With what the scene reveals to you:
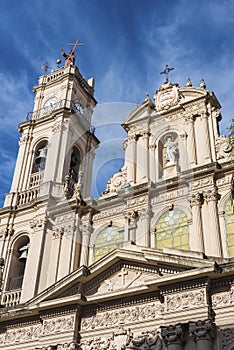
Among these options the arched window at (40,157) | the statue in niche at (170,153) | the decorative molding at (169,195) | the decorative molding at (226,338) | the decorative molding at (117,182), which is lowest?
the decorative molding at (226,338)

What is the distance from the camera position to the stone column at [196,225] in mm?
15516

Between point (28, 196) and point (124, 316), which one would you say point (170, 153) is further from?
point (124, 316)

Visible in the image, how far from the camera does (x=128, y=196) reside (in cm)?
1811

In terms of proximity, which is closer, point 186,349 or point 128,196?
point 186,349

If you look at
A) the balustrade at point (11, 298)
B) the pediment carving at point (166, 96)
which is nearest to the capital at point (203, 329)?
the balustrade at point (11, 298)

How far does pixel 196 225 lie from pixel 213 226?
62cm

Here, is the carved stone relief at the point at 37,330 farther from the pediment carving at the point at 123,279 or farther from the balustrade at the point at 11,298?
the balustrade at the point at 11,298

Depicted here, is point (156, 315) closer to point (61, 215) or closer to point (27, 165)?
point (61, 215)

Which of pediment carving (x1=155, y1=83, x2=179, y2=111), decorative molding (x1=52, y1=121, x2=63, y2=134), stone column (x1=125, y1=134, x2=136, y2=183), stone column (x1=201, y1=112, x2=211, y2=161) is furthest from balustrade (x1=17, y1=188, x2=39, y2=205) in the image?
stone column (x1=201, y1=112, x2=211, y2=161)

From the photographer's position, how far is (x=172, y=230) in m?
16.6

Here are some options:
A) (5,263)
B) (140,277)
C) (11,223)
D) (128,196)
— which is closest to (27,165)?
(11,223)

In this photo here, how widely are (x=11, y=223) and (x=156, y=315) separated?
9203mm

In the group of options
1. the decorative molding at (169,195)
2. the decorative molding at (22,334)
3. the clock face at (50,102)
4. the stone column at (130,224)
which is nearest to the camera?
the decorative molding at (22,334)

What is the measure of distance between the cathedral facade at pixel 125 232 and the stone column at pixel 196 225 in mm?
37
